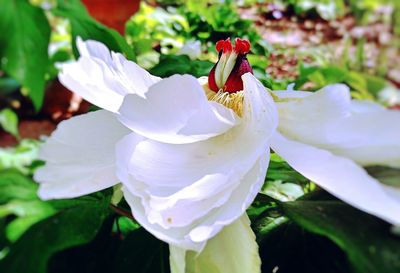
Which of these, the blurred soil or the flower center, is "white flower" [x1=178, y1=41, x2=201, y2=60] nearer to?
the blurred soil

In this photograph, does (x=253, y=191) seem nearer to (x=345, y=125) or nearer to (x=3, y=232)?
(x=345, y=125)

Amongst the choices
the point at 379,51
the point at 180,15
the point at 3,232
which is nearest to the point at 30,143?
the point at 180,15

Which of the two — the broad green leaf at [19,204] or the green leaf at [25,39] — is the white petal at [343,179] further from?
the green leaf at [25,39]

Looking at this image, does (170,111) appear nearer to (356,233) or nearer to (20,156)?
(356,233)

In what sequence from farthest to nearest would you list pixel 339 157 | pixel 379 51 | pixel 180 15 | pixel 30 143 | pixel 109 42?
pixel 379 51 < pixel 30 143 < pixel 180 15 < pixel 109 42 < pixel 339 157

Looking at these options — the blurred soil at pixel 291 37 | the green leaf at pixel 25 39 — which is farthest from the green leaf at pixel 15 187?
the green leaf at pixel 25 39

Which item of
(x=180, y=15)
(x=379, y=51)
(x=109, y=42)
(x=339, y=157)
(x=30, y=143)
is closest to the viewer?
(x=339, y=157)

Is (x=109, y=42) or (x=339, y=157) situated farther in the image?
(x=109, y=42)
